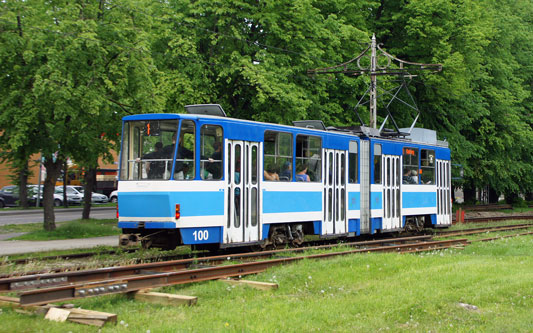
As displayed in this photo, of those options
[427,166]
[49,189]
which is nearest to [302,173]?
[427,166]

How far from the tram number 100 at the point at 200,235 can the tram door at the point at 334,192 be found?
4.82 metres

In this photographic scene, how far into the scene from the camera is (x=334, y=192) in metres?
17.9

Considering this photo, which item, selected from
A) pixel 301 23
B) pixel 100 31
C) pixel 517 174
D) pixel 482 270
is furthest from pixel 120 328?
pixel 517 174

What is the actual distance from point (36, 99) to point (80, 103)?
1.18 metres

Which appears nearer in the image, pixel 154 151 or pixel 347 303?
pixel 347 303

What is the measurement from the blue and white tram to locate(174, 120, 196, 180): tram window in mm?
21

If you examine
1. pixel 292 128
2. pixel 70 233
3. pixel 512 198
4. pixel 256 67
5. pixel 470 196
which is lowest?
pixel 70 233

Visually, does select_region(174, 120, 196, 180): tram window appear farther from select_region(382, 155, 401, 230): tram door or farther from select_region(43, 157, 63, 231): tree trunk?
select_region(43, 157, 63, 231): tree trunk

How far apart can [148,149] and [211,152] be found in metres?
1.37

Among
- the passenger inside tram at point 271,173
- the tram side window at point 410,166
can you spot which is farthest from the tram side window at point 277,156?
the tram side window at point 410,166

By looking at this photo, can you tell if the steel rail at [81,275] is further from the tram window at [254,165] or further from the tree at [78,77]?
the tree at [78,77]

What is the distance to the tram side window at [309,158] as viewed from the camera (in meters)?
16.4

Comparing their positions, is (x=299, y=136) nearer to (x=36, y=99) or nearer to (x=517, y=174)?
(x=36, y=99)

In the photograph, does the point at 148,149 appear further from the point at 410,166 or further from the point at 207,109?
the point at 410,166
